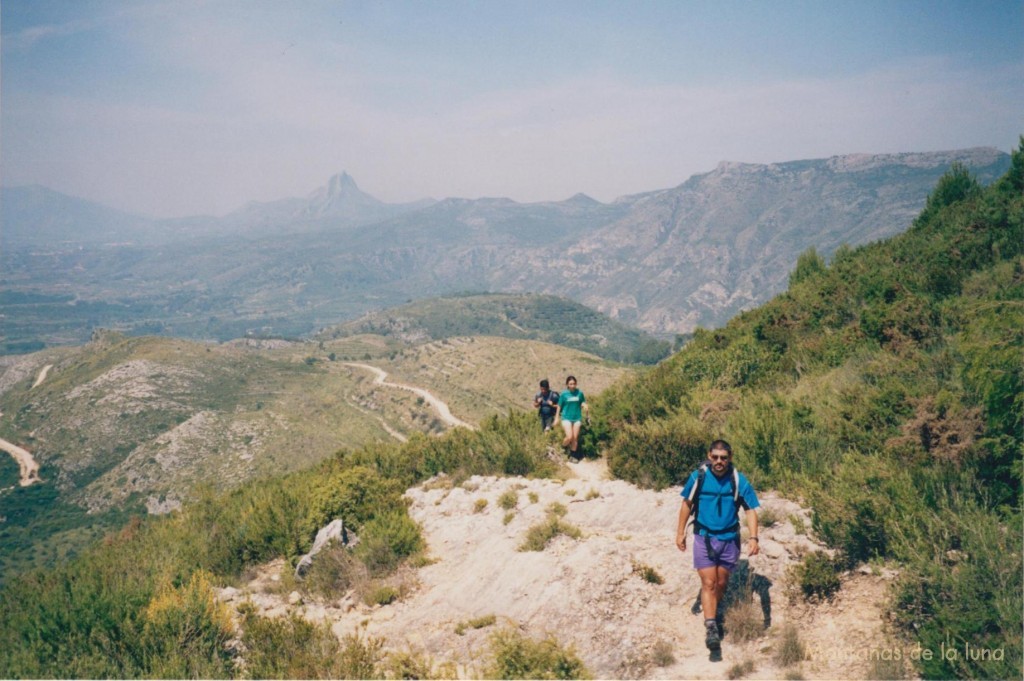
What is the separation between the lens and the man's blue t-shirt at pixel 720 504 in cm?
605

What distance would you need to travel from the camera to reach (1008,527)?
17.6 ft

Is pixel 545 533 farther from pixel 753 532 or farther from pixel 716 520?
pixel 753 532

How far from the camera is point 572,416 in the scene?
39.6 feet

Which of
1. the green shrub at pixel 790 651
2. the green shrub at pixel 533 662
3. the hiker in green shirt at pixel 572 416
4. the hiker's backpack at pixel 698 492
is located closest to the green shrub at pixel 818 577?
the green shrub at pixel 790 651

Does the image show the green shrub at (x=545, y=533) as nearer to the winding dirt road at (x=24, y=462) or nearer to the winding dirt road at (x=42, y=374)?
the winding dirt road at (x=24, y=462)

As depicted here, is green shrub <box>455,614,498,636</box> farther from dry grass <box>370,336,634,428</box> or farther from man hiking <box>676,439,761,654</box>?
dry grass <box>370,336,634,428</box>

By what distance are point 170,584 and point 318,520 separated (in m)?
3.00

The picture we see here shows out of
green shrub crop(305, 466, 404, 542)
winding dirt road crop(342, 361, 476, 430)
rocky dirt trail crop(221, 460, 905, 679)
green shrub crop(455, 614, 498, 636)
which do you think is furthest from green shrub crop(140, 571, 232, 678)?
winding dirt road crop(342, 361, 476, 430)

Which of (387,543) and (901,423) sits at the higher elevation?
(901,423)

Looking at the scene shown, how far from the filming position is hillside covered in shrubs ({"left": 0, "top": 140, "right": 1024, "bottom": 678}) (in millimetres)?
5555

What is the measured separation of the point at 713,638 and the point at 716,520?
1287 millimetres

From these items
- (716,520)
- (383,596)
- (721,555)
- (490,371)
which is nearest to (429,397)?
(490,371)

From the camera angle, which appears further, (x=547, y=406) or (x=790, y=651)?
(x=547, y=406)

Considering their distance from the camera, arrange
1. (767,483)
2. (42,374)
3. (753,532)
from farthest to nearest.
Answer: (42,374)
(767,483)
(753,532)
